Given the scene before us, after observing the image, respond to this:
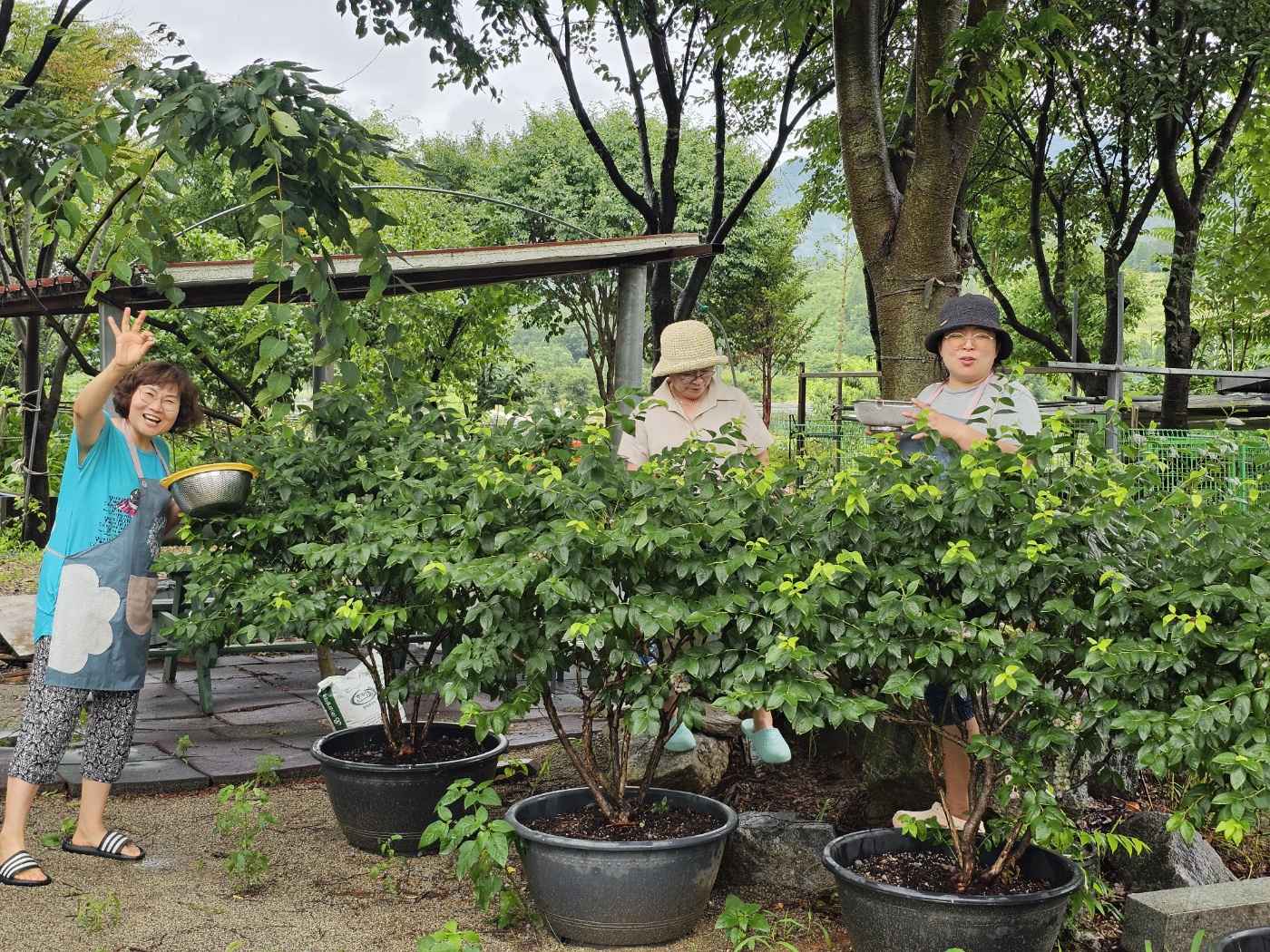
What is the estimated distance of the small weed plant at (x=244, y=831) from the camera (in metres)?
3.93

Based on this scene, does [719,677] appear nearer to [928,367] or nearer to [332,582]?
[332,582]

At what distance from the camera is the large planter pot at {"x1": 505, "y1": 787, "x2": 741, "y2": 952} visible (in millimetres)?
3369

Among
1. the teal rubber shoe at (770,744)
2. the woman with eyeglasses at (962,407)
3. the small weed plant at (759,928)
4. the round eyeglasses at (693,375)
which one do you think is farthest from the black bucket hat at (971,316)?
the small weed plant at (759,928)

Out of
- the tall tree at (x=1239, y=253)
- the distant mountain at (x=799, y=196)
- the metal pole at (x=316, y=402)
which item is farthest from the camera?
the distant mountain at (x=799, y=196)

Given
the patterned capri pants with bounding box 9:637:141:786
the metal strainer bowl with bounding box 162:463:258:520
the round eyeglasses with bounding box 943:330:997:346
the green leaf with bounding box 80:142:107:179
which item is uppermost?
the green leaf with bounding box 80:142:107:179

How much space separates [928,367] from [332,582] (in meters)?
3.18

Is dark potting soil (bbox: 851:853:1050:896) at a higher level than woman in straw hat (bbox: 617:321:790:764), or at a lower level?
lower

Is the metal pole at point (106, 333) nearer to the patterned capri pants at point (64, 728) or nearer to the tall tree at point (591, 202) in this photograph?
the patterned capri pants at point (64, 728)

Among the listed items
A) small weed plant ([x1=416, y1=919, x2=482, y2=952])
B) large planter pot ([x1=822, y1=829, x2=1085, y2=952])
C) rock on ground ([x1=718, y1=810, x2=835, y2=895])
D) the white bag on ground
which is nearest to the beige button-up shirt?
rock on ground ([x1=718, y1=810, x2=835, y2=895])

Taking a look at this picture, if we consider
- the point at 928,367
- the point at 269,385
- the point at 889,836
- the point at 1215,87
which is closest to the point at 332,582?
the point at 269,385

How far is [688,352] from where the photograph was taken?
4496 mm

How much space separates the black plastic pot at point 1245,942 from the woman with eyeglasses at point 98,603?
11.3 ft

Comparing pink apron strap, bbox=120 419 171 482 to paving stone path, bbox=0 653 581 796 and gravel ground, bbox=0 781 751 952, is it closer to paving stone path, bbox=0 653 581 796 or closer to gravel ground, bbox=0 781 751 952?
gravel ground, bbox=0 781 751 952

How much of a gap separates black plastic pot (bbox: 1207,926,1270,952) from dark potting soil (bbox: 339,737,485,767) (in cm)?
266
